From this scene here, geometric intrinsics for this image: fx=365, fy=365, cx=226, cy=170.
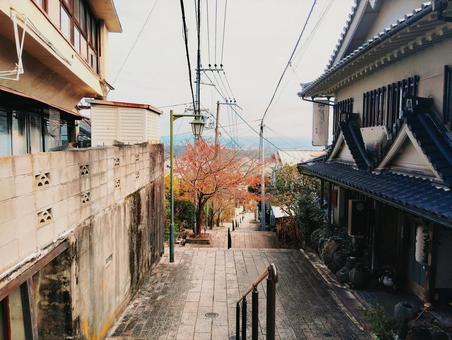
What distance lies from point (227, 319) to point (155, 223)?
5.33 metres

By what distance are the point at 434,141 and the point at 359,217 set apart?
4393mm

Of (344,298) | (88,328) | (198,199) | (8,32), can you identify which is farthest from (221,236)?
(8,32)

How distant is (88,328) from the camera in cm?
683

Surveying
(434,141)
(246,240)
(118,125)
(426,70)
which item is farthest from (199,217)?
(434,141)

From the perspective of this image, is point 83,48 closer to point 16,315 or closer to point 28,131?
point 28,131

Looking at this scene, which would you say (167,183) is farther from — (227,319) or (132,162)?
(227,319)

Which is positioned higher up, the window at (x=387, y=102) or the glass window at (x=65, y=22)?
the glass window at (x=65, y=22)

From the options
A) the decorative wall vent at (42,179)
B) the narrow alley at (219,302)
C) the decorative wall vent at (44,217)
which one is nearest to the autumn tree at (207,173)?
the narrow alley at (219,302)

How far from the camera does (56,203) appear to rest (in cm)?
550

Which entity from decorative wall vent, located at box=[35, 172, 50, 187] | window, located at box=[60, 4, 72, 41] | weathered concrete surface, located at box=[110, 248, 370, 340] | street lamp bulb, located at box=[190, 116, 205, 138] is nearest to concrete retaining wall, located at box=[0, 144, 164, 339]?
decorative wall vent, located at box=[35, 172, 50, 187]

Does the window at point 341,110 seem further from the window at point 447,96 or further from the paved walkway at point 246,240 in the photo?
the paved walkway at point 246,240

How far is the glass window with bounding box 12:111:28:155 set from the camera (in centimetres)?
673

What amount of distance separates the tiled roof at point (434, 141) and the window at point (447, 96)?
0.22 meters

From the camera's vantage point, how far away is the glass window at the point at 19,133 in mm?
6730
